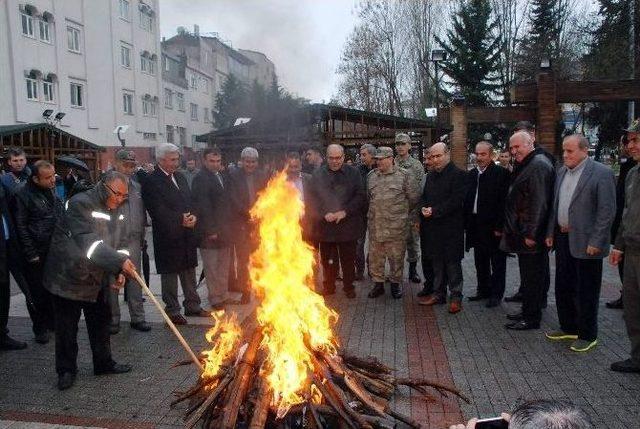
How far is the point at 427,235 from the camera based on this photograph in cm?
710

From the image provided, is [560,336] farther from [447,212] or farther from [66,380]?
[66,380]

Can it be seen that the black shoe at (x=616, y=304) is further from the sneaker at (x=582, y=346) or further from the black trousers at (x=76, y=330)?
the black trousers at (x=76, y=330)

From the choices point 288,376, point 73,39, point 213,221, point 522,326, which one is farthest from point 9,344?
point 73,39

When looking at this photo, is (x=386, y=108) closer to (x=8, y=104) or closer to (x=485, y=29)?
(x=485, y=29)

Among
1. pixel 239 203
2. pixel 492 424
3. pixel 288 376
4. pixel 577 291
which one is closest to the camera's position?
pixel 492 424

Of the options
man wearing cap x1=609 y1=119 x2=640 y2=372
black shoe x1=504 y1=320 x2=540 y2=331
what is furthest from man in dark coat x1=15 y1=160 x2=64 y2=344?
man wearing cap x1=609 y1=119 x2=640 y2=372

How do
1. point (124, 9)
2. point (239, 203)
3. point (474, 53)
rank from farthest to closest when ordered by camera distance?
point (124, 9) → point (474, 53) → point (239, 203)

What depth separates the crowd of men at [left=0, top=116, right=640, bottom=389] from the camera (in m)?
4.70

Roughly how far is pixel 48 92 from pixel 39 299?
24.4 m

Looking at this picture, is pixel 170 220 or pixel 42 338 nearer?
pixel 42 338

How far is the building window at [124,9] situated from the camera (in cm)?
3315

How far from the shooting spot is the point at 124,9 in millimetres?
33750

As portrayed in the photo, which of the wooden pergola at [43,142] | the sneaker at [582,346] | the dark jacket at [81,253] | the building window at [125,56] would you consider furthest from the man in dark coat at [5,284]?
the building window at [125,56]

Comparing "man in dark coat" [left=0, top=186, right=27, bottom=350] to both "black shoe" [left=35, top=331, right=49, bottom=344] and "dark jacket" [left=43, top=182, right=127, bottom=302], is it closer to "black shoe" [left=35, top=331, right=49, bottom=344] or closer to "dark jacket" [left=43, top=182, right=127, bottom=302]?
"black shoe" [left=35, top=331, right=49, bottom=344]
